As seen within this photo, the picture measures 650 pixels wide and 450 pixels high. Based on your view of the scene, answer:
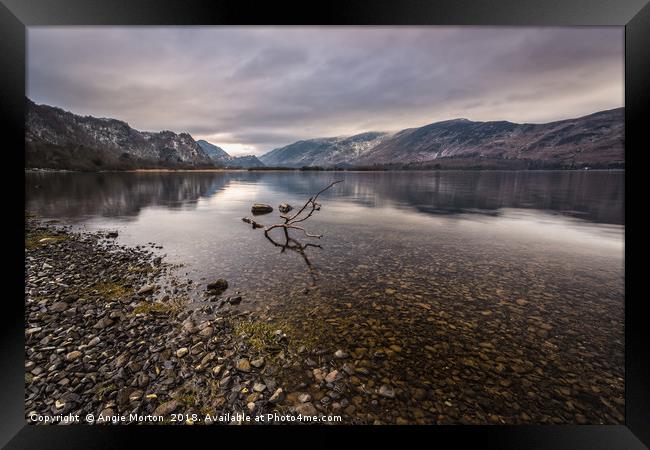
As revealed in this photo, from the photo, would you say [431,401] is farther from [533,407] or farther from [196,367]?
[196,367]

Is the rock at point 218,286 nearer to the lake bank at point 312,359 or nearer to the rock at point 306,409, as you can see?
the lake bank at point 312,359

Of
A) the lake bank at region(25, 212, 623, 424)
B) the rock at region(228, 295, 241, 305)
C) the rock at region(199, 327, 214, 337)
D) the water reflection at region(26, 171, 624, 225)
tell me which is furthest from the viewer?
the water reflection at region(26, 171, 624, 225)

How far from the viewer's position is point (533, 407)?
5613 millimetres

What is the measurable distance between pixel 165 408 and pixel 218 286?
5.60 m

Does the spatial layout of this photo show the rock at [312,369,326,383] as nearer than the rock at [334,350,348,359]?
Yes

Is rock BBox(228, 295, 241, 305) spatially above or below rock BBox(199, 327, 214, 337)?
above

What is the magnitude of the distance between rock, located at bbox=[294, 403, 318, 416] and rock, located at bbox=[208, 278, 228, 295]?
20.4 feet

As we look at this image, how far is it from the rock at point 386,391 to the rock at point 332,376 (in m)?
1.00

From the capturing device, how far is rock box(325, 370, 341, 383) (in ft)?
20.0

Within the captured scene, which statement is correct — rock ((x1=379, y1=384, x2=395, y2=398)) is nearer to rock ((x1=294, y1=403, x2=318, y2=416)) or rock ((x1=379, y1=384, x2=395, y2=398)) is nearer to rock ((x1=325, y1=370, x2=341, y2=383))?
rock ((x1=325, y1=370, x2=341, y2=383))

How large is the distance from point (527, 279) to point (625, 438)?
950 centimetres

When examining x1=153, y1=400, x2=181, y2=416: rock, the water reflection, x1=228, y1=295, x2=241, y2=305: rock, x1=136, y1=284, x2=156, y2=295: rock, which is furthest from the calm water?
the water reflection

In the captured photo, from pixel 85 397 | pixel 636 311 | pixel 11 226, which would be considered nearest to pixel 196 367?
pixel 85 397

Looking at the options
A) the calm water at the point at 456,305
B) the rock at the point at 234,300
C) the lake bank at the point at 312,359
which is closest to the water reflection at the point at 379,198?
the calm water at the point at 456,305
